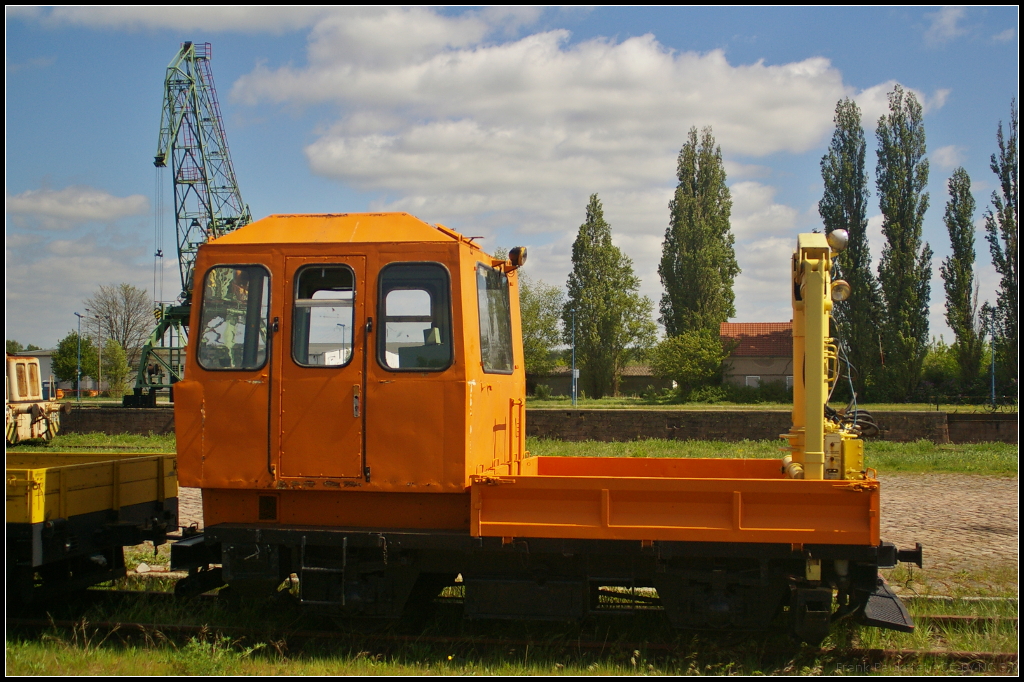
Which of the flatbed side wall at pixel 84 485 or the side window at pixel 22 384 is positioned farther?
the side window at pixel 22 384

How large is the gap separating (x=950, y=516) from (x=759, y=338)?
162 ft

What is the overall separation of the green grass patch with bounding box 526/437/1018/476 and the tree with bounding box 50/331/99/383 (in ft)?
183

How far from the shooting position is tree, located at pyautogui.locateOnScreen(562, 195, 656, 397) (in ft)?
185

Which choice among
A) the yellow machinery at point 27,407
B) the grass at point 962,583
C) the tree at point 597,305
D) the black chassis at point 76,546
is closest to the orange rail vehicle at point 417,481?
the black chassis at point 76,546

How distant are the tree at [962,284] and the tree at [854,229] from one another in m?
4.90

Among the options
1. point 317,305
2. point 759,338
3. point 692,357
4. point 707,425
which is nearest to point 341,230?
point 317,305

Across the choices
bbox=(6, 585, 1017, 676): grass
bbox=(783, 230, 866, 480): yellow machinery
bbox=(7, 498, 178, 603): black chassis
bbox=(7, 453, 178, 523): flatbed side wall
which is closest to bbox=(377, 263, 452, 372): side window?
bbox=(6, 585, 1017, 676): grass

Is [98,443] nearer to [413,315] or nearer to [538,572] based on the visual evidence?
[413,315]

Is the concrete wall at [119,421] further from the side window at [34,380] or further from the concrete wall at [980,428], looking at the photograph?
the concrete wall at [980,428]

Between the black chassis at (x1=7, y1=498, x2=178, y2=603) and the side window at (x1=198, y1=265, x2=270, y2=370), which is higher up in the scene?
the side window at (x1=198, y1=265, x2=270, y2=370)

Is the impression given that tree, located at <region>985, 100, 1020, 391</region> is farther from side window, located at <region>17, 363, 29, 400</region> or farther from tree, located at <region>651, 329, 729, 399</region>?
side window, located at <region>17, 363, 29, 400</region>

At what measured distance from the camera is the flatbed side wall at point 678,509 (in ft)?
17.5

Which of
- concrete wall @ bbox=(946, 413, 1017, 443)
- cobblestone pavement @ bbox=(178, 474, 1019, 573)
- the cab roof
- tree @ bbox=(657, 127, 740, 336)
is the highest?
tree @ bbox=(657, 127, 740, 336)

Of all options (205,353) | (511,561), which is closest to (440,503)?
(511,561)
